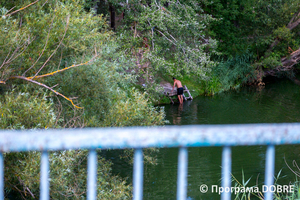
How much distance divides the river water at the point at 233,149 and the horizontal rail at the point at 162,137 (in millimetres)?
5926

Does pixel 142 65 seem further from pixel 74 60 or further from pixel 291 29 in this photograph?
pixel 291 29

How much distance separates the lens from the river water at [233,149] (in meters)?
7.40

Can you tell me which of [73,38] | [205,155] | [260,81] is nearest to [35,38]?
[73,38]

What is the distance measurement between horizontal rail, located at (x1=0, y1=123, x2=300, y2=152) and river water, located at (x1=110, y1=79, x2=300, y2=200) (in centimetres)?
593

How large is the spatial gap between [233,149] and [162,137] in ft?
28.7

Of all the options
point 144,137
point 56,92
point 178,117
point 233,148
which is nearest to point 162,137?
point 144,137

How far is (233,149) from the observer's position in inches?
368

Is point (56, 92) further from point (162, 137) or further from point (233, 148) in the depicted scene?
point (233, 148)

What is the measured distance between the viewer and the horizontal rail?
100cm

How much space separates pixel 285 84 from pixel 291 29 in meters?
3.64

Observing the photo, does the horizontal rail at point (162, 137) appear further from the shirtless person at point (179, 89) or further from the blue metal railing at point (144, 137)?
the shirtless person at point (179, 89)

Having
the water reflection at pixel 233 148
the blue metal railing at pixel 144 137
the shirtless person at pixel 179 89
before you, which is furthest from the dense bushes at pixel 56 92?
the shirtless person at pixel 179 89

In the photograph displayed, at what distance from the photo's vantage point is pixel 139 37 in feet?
37.6

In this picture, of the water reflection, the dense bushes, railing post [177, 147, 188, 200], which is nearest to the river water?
→ the water reflection
